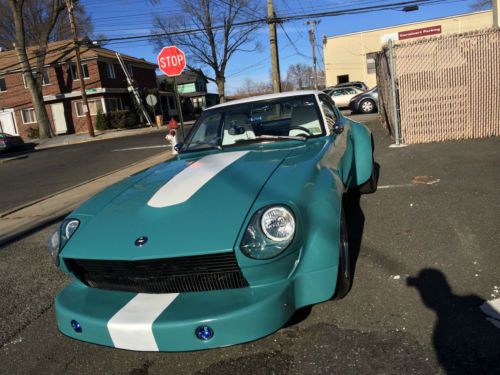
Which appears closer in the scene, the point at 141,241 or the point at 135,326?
the point at 135,326

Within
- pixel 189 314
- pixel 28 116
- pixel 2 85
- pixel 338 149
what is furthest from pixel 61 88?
pixel 189 314

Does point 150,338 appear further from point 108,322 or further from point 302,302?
point 302,302

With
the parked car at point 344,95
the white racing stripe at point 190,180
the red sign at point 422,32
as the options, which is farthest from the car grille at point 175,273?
the red sign at point 422,32

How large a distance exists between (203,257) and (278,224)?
1.44ft

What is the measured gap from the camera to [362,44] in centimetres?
3588

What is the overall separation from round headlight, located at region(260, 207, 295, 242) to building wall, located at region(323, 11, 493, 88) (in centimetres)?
3563

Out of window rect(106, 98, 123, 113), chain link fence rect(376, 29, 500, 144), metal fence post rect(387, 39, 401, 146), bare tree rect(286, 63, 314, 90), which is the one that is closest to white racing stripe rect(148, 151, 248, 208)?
metal fence post rect(387, 39, 401, 146)

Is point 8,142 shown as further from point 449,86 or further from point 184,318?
point 184,318

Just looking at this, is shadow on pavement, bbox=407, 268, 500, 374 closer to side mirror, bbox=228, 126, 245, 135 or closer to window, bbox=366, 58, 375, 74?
side mirror, bbox=228, 126, 245, 135

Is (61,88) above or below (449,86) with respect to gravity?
above

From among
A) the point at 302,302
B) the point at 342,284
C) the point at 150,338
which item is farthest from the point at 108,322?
the point at 342,284

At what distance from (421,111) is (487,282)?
261 inches

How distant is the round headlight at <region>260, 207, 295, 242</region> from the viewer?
7.53 ft

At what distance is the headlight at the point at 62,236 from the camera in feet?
8.92
